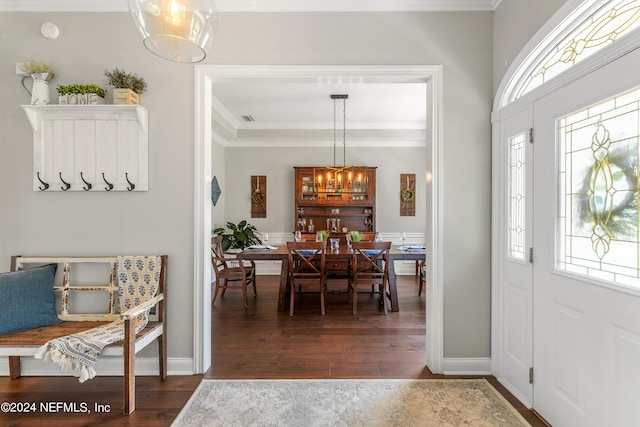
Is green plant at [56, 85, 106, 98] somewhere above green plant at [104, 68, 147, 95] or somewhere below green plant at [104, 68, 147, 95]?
below

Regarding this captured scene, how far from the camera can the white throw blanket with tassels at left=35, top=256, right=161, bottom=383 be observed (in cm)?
187

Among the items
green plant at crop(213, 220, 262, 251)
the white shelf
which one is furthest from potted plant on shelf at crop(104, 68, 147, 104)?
green plant at crop(213, 220, 262, 251)

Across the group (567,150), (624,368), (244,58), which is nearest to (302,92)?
(244,58)

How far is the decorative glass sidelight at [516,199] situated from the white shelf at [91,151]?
2.81 meters

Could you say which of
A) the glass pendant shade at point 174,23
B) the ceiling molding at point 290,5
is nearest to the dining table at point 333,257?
the ceiling molding at point 290,5

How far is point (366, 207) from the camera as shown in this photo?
249 inches

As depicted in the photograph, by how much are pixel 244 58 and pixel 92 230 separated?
1832mm

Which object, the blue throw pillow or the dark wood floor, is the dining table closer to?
the dark wood floor

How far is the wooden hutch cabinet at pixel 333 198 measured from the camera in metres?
6.20

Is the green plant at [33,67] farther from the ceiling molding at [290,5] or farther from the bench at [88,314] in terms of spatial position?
the bench at [88,314]

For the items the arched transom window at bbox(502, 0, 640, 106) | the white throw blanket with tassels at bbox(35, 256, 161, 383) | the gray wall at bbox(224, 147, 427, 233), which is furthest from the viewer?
the gray wall at bbox(224, 147, 427, 233)

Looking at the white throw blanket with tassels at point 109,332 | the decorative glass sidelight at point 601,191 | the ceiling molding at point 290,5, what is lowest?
the white throw blanket with tassels at point 109,332

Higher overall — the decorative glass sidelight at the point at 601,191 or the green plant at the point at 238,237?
the decorative glass sidelight at the point at 601,191

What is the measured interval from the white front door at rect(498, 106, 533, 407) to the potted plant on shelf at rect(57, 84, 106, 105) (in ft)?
10.3
